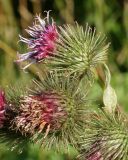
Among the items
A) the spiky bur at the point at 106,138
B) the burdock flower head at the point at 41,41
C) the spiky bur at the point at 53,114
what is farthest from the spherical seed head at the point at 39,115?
the burdock flower head at the point at 41,41

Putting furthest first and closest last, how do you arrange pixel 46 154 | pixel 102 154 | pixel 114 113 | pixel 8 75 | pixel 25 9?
1. pixel 25 9
2. pixel 8 75
3. pixel 46 154
4. pixel 114 113
5. pixel 102 154

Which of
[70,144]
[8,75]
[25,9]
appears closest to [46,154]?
[70,144]

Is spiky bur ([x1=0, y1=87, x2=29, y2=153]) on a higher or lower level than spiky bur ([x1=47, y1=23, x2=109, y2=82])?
lower

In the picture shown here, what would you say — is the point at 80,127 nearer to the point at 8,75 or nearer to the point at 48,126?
the point at 48,126

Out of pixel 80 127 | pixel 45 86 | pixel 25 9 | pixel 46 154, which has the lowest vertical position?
pixel 46 154

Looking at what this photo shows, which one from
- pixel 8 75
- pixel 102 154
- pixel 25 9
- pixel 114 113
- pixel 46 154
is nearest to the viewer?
pixel 102 154

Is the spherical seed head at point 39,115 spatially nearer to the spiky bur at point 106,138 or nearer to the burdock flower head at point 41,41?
the spiky bur at point 106,138

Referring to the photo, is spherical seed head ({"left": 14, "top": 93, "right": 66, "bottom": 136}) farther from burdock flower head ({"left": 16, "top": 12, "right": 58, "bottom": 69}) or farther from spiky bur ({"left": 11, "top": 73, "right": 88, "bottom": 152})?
burdock flower head ({"left": 16, "top": 12, "right": 58, "bottom": 69})

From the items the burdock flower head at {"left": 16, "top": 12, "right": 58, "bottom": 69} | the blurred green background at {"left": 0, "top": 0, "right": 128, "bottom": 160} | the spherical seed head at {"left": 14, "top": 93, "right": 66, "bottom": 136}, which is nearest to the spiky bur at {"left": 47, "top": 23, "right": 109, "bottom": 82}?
the burdock flower head at {"left": 16, "top": 12, "right": 58, "bottom": 69}
